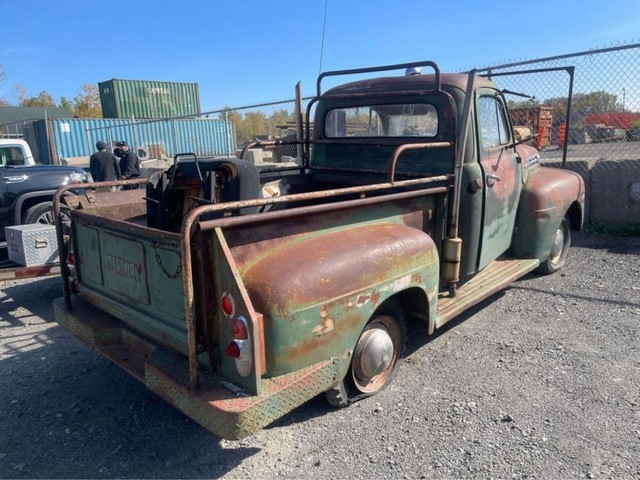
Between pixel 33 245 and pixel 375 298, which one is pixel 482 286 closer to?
pixel 375 298

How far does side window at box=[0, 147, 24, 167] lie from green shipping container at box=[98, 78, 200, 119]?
17723 mm

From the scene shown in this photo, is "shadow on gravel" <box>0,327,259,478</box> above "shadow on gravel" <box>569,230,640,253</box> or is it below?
below

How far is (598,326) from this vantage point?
4434 millimetres

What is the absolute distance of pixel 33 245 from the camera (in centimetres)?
518

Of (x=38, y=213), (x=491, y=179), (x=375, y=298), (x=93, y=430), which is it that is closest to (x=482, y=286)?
(x=491, y=179)

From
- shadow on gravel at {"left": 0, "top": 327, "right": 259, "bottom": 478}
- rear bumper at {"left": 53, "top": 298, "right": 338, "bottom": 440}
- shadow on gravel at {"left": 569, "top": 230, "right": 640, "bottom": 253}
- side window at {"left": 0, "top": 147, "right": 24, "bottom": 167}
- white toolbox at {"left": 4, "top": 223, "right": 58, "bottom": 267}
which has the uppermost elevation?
side window at {"left": 0, "top": 147, "right": 24, "bottom": 167}

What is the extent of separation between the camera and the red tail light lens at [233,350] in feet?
7.83

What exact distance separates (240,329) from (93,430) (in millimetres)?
1484

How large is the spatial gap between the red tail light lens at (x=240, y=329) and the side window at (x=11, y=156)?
798 centimetres

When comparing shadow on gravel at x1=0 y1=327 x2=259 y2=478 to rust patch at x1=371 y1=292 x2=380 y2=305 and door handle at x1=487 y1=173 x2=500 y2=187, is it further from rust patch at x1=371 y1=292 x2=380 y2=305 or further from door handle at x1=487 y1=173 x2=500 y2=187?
door handle at x1=487 y1=173 x2=500 y2=187

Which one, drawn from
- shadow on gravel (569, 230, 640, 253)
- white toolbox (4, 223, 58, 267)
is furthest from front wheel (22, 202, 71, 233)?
shadow on gravel (569, 230, 640, 253)

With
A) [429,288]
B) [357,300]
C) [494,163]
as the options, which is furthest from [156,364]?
[494,163]

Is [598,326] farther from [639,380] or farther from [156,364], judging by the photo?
[156,364]

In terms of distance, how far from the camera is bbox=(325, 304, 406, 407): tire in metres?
3.08
